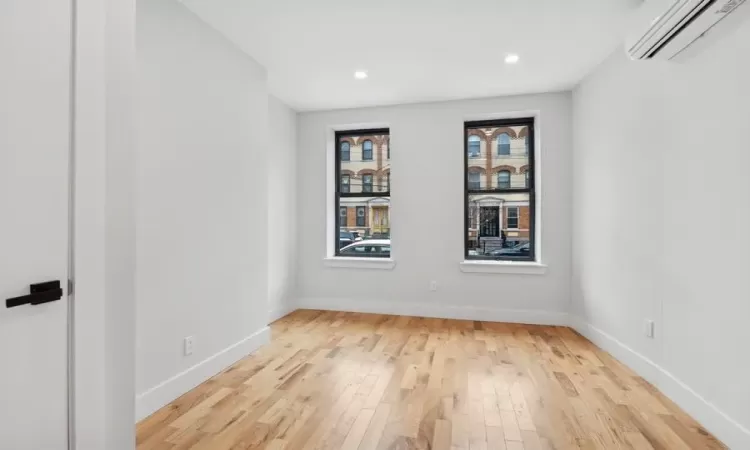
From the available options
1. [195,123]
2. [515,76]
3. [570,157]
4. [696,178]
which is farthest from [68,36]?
[570,157]

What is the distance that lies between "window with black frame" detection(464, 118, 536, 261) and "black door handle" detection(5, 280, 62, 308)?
13.0ft

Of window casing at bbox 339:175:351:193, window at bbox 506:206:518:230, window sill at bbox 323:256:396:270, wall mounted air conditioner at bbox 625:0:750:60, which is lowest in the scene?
window sill at bbox 323:256:396:270

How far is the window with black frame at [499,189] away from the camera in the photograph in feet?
14.6

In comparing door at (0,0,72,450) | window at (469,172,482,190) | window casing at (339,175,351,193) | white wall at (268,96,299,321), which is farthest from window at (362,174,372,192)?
door at (0,0,72,450)

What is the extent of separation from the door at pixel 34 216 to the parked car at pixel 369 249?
3.87 metres

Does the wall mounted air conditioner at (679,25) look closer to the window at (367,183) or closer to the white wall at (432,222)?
the white wall at (432,222)

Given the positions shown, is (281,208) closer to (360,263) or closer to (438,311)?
(360,263)

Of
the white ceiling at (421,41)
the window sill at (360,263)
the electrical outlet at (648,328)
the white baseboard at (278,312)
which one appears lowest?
the white baseboard at (278,312)

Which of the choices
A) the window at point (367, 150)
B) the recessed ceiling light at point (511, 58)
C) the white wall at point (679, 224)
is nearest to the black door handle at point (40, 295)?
the white wall at point (679, 224)

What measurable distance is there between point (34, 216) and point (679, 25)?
2.92 metres

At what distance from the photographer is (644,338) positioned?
2705 millimetres

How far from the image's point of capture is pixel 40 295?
41.2 inches

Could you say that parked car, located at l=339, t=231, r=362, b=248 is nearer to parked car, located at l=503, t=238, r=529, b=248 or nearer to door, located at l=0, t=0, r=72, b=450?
parked car, located at l=503, t=238, r=529, b=248

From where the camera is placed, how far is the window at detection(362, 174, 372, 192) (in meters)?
4.91
